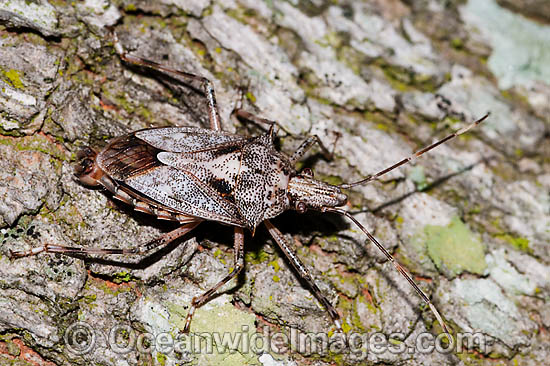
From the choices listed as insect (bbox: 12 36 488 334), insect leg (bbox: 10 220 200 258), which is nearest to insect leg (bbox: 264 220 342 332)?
insect (bbox: 12 36 488 334)

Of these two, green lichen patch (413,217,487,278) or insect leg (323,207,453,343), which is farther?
green lichen patch (413,217,487,278)

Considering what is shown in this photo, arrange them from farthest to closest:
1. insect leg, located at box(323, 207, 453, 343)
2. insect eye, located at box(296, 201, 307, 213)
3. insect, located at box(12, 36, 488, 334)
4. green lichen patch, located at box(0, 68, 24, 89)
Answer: insect eye, located at box(296, 201, 307, 213)
insect leg, located at box(323, 207, 453, 343)
insect, located at box(12, 36, 488, 334)
green lichen patch, located at box(0, 68, 24, 89)

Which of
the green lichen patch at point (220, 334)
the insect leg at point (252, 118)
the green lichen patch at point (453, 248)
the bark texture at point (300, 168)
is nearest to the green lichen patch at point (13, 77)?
the bark texture at point (300, 168)

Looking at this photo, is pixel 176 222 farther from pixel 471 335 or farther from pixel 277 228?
pixel 471 335

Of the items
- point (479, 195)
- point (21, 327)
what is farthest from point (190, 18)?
point (479, 195)

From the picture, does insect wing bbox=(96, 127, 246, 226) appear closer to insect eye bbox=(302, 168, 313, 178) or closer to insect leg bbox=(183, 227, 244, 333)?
insect leg bbox=(183, 227, 244, 333)

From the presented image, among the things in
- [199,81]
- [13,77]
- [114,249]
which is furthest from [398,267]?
[13,77]

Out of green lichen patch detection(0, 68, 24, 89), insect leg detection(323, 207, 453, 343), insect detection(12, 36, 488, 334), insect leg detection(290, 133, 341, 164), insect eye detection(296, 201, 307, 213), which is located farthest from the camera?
insect leg detection(290, 133, 341, 164)

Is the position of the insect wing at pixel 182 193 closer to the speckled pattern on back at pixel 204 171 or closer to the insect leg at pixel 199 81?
the speckled pattern on back at pixel 204 171
